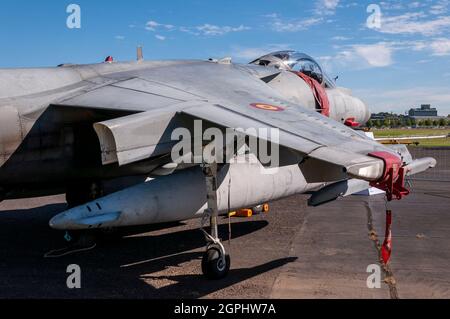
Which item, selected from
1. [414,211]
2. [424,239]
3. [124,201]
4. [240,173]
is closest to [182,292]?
[124,201]

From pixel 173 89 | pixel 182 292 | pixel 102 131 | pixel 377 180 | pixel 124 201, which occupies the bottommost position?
pixel 182 292

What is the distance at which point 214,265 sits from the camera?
690cm

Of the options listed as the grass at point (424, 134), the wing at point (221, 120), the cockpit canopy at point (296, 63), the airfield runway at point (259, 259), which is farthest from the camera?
the grass at point (424, 134)

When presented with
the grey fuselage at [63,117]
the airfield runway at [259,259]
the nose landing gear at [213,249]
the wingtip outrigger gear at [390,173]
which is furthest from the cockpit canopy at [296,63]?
the wingtip outrigger gear at [390,173]

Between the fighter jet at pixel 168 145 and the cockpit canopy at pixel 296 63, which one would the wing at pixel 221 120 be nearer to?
the fighter jet at pixel 168 145

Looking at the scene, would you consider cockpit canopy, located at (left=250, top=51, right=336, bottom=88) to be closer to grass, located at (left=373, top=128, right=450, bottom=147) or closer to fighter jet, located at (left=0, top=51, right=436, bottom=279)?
fighter jet, located at (left=0, top=51, right=436, bottom=279)

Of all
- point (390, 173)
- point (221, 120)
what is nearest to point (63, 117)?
point (221, 120)

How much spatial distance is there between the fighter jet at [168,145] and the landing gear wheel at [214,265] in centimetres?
1

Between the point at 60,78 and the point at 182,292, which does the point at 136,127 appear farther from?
the point at 60,78

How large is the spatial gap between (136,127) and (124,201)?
1.38 metres

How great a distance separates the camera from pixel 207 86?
297 inches

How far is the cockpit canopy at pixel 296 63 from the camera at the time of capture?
11484mm

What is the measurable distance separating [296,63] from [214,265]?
21.4ft

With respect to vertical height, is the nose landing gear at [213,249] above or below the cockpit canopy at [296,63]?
below
